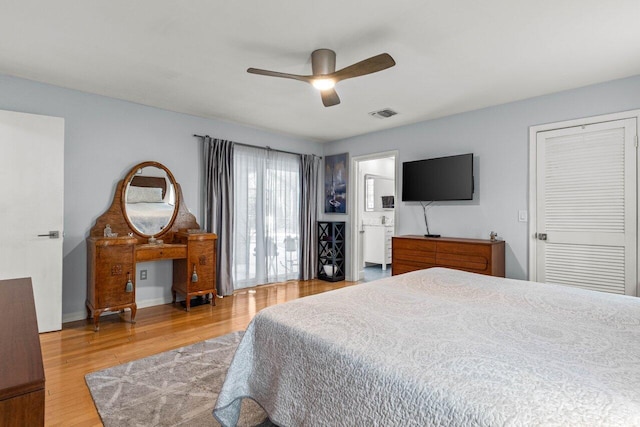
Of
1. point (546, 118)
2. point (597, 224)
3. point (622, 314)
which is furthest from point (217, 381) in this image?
point (546, 118)

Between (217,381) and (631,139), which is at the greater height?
(631,139)

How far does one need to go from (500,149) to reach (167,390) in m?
4.00

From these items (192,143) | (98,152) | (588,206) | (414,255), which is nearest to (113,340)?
(98,152)

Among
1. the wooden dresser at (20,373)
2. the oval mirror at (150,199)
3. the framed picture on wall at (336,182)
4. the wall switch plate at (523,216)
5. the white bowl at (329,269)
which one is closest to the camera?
the wooden dresser at (20,373)

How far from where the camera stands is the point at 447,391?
0.95m

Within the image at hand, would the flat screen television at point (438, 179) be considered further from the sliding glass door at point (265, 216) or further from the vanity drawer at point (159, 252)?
the vanity drawer at point (159, 252)

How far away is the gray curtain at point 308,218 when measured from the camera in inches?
219

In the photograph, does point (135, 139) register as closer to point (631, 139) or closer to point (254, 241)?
point (254, 241)

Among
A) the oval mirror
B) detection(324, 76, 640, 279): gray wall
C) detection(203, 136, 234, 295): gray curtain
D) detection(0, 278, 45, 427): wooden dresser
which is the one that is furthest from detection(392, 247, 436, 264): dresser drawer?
detection(0, 278, 45, 427): wooden dresser

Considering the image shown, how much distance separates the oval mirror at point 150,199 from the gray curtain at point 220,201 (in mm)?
444

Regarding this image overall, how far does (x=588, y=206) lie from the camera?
129 inches

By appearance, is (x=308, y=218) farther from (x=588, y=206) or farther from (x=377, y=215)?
(x=588, y=206)

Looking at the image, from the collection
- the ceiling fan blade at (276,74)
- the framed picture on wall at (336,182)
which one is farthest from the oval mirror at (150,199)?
the framed picture on wall at (336,182)

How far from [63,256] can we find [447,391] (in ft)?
13.0
